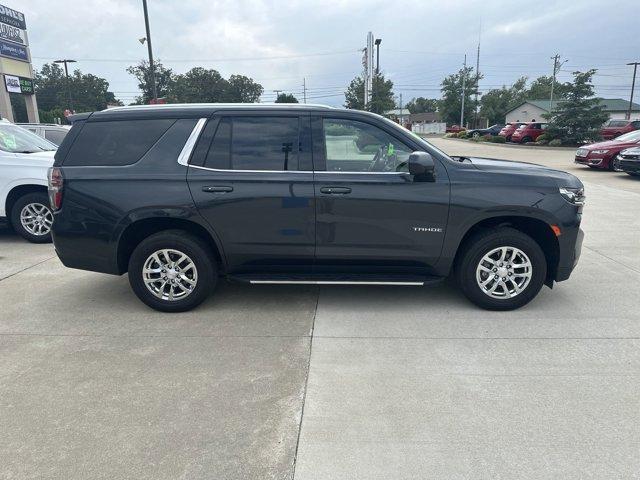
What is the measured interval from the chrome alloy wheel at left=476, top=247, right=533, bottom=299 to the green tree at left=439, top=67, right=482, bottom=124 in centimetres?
6823

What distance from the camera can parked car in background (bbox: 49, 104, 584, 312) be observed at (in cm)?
418

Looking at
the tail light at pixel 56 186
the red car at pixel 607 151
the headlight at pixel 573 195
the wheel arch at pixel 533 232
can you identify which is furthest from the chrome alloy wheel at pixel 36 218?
the red car at pixel 607 151

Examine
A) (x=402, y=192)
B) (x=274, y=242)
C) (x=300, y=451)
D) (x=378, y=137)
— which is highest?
(x=378, y=137)

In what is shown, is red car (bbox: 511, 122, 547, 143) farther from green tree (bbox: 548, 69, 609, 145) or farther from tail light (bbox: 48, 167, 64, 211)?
tail light (bbox: 48, 167, 64, 211)

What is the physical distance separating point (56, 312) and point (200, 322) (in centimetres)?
149

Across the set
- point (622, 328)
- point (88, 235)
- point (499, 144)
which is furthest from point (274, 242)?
point (499, 144)

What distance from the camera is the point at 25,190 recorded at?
23.3ft

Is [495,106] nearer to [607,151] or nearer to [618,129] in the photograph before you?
[618,129]

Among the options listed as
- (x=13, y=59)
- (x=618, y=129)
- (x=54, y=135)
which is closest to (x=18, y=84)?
(x=13, y=59)

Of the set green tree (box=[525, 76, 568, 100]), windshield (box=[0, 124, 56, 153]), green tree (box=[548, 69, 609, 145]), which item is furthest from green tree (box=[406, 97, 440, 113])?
windshield (box=[0, 124, 56, 153])

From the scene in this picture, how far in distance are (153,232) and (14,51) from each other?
1061 inches

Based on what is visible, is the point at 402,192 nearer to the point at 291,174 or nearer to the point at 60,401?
the point at 291,174

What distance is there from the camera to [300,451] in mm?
2584

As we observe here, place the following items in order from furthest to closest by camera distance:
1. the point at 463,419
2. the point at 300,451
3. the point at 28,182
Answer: the point at 28,182, the point at 463,419, the point at 300,451
